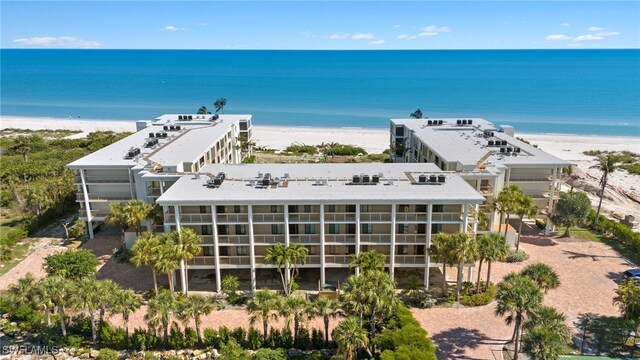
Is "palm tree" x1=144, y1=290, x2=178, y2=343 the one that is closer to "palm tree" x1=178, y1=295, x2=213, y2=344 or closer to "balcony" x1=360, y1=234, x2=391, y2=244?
"palm tree" x1=178, y1=295, x2=213, y2=344

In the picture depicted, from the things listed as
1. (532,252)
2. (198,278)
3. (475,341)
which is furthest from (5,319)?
(532,252)

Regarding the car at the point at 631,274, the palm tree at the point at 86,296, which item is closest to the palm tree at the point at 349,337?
the palm tree at the point at 86,296

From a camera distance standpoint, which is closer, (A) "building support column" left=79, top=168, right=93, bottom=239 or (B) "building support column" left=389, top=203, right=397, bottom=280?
(B) "building support column" left=389, top=203, right=397, bottom=280

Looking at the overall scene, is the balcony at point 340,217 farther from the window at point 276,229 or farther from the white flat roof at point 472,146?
the white flat roof at point 472,146

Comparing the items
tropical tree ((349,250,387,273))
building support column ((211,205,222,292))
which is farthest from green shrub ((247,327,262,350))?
building support column ((211,205,222,292))

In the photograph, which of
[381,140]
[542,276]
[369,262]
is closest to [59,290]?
[369,262]

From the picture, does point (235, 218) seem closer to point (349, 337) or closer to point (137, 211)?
point (137, 211)
